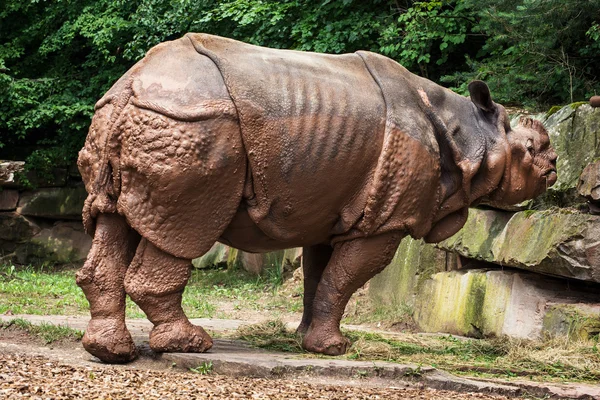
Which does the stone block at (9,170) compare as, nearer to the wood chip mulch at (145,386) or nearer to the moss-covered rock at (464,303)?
the moss-covered rock at (464,303)

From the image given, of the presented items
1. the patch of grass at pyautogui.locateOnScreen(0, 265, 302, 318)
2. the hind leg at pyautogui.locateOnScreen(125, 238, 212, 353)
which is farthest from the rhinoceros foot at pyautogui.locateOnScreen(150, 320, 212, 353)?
the patch of grass at pyautogui.locateOnScreen(0, 265, 302, 318)

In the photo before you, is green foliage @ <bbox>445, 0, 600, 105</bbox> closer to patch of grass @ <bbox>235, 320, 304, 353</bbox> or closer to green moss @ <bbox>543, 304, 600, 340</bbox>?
green moss @ <bbox>543, 304, 600, 340</bbox>

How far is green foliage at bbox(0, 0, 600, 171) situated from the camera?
10289 millimetres

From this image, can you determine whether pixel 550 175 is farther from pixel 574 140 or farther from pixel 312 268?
pixel 312 268

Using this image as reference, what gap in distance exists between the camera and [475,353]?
7.27 m

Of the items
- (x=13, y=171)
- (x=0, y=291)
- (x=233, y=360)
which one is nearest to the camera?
(x=233, y=360)

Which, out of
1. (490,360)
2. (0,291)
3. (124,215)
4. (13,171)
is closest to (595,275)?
(490,360)

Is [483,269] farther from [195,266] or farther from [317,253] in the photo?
[195,266]

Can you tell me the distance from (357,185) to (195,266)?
9.46 metres

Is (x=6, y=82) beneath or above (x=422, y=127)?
above

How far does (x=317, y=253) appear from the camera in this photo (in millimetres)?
7363

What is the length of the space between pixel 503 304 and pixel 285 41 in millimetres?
7387

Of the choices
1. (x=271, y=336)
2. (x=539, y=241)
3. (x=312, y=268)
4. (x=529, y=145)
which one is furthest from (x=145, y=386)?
(x=539, y=241)

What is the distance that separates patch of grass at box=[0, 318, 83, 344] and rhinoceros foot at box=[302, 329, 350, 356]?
5.60 ft
